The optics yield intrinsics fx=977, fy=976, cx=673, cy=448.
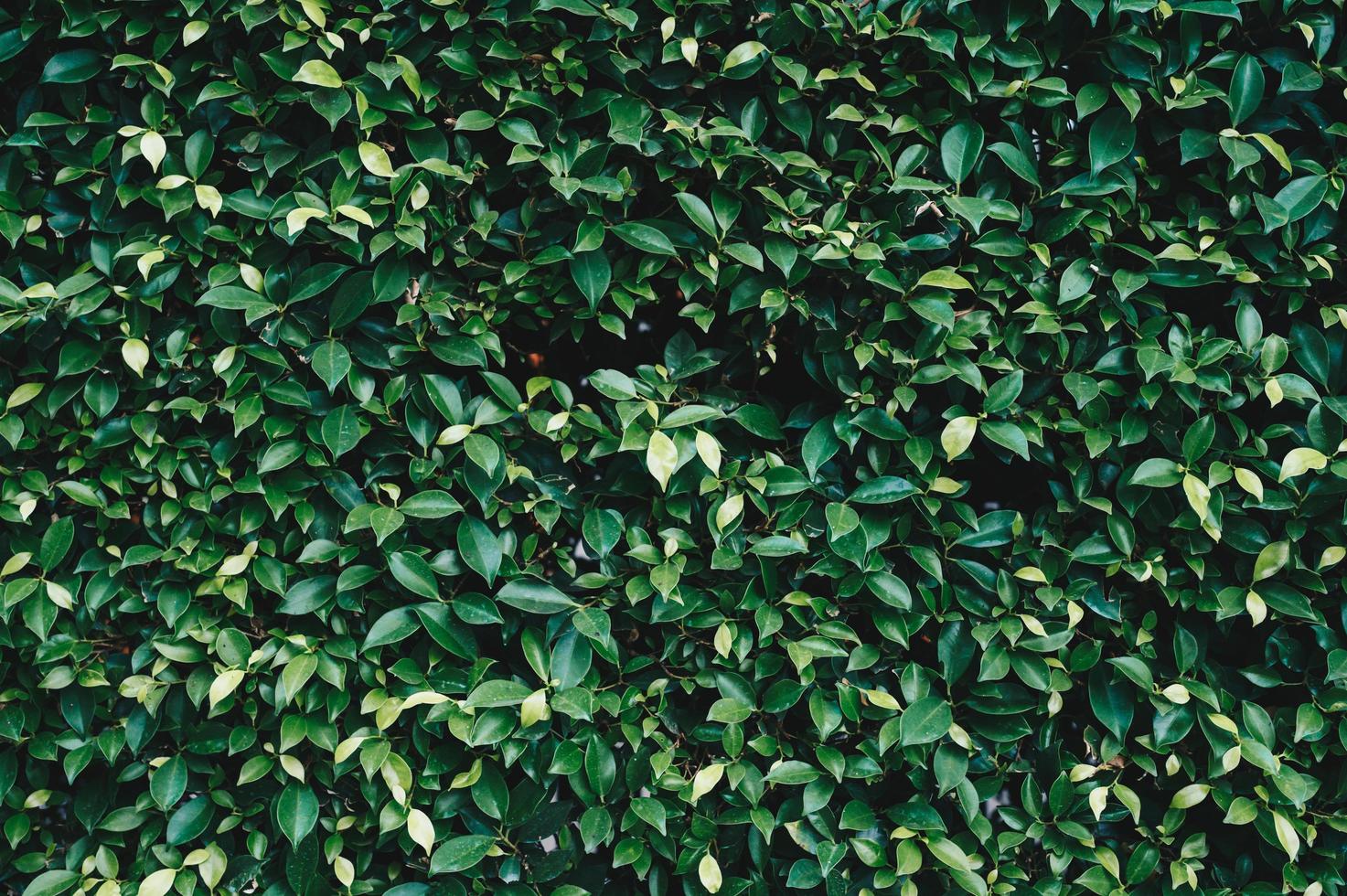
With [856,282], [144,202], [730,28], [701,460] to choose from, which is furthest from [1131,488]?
[144,202]

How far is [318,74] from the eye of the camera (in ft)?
6.35

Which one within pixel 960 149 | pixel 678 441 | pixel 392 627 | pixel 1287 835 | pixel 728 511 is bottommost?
pixel 1287 835

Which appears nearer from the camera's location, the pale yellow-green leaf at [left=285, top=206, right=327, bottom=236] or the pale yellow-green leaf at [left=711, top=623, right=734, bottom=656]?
the pale yellow-green leaf at [left=285, top=206, right=327, bottom=236]

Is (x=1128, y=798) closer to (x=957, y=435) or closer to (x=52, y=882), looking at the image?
(x=957, y=435)

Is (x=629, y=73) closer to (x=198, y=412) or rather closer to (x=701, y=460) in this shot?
(x=701, y=460)

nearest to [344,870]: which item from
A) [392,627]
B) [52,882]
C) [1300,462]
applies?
[392,627]

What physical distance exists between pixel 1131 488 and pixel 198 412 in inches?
75.8

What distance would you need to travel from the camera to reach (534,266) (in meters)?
2.02

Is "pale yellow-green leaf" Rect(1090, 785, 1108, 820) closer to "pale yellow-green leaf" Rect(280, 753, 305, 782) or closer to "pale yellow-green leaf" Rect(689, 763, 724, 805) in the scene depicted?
"pale yellow-green leaf" Rect(689, 763, 724, 805)

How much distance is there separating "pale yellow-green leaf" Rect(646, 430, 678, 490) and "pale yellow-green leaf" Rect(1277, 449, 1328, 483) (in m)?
1.21

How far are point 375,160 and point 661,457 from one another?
828 mm

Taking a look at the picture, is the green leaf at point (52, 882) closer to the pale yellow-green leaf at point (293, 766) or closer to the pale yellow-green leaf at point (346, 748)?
the pale yellow-green leaf at point (293, 766)

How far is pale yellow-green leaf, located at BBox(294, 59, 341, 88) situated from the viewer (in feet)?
6.30

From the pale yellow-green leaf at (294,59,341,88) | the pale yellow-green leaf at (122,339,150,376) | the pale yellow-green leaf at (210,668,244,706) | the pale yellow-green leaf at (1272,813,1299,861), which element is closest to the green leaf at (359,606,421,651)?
the pale yellow-green leaf at (210,668,244,706)
